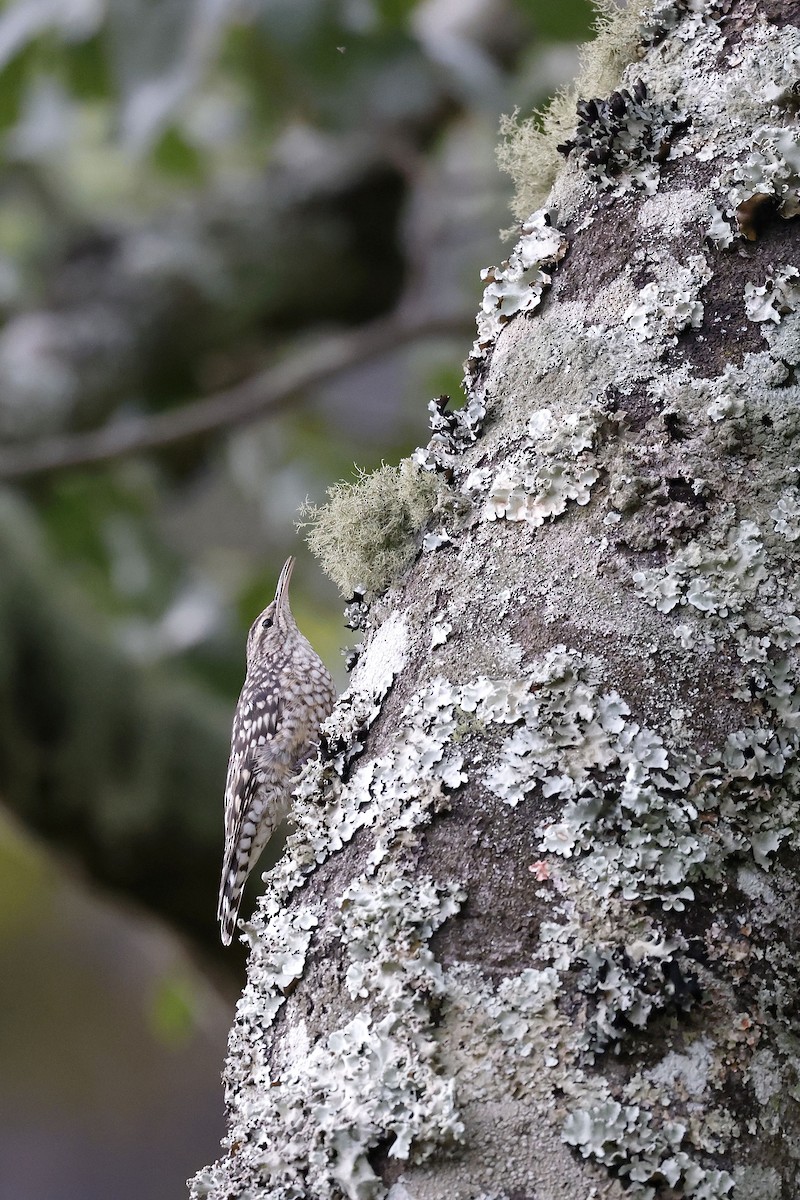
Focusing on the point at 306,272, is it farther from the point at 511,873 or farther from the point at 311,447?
the point at 511,873

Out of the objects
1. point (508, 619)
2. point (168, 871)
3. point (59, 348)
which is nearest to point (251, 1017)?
point (508, 619)

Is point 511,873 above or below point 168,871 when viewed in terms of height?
below

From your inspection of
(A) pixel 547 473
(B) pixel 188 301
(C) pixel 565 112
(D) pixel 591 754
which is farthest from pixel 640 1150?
(B) pixel 188 301

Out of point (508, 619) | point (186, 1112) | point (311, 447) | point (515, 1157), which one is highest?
point (311, 447)

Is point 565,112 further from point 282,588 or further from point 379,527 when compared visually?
point 282,588

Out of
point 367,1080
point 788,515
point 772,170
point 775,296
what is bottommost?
point 367,1080
